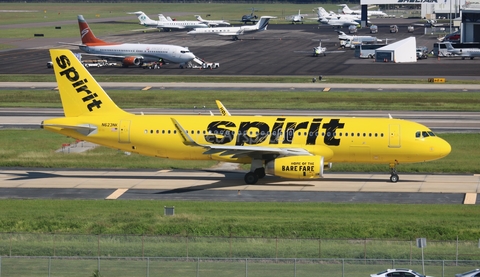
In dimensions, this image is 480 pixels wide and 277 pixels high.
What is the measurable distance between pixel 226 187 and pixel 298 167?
5430 millimetres

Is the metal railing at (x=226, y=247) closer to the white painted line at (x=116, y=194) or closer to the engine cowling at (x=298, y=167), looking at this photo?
the white painted line at (x=116, y=194)

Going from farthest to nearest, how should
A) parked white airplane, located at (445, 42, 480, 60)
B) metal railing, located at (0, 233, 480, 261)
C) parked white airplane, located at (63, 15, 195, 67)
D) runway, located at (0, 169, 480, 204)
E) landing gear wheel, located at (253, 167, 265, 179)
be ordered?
parked white airplane, located at (445, 42, 480, 60) → parked white airplane, located at (63, 15, 195, 67) → landing gear wheel, located at (253, 167, 265, 179) → runway, located at (0, 169, 480, 204) → metal railing, located at (0, 233, 480, 261)

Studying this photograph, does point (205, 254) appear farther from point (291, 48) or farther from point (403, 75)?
point (291, 48)

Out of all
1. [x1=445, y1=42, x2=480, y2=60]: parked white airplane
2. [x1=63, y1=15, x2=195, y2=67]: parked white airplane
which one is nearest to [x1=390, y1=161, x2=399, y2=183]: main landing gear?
[x1=63, y1=15, x2=195, y2=67]: parked white airplane

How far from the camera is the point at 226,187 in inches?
2219

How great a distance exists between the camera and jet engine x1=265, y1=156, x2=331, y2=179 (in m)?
54.1

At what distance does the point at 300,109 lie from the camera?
299 feet

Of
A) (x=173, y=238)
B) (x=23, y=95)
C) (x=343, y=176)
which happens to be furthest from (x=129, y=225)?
(x=23, y=95)

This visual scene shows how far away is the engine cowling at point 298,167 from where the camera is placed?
54062mm

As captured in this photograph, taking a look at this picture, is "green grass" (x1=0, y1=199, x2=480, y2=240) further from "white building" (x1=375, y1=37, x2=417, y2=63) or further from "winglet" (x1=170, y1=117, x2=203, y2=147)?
"white building" (x1=375, y1=37, x2=417, y2=63)

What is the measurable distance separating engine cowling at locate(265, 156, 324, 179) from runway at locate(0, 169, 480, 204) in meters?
1.18

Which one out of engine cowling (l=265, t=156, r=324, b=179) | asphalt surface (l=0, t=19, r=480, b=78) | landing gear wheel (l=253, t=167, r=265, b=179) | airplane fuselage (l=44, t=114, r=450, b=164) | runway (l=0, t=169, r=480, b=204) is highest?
asphalt surface (l=0, t=19, r=480, b=78)

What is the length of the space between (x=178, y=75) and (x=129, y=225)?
82.6 metres

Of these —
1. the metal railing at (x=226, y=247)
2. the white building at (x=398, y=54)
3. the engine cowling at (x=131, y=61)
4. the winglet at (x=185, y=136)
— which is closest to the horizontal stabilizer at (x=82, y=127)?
the winglet at (x=185, y=136)
